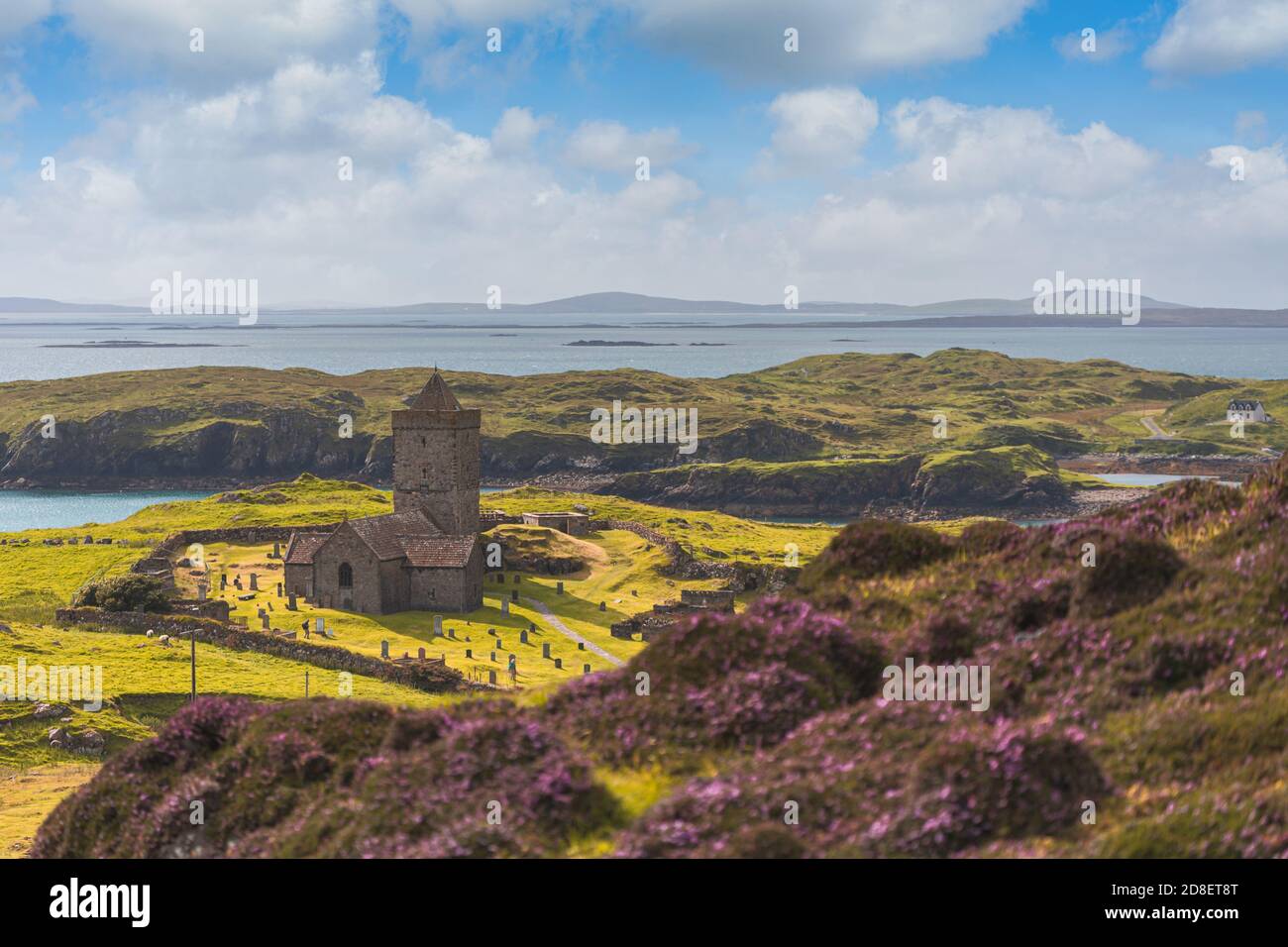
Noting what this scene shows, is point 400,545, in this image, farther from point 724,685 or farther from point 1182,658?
point 1182,658

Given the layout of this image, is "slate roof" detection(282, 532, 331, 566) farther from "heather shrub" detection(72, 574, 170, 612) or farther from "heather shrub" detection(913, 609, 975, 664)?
"heather shrub" detection(913, 609, 975, 664)

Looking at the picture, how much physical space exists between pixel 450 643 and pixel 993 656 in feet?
133

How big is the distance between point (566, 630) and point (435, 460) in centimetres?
1623

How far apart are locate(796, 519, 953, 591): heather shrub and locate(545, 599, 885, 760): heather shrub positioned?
1.73 metres

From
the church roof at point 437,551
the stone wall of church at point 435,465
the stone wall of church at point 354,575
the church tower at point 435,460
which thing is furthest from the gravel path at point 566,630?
the stone wall of church at point 435,465

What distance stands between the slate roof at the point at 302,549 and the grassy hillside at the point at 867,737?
146ft

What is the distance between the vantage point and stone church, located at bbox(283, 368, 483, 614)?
199 feet

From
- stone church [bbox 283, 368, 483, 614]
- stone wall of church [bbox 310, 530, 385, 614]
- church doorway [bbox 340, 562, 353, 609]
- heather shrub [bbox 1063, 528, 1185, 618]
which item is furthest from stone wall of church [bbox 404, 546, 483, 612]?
heather shrub [bbox 1063, 528, 1185, 618]

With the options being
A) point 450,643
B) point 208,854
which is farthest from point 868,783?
point 450,643

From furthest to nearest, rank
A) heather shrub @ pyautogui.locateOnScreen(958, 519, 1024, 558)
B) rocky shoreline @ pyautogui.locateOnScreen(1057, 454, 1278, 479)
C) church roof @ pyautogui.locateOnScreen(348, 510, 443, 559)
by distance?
rocky shoreline @ pyautogui.locateOnScreen(1057, 454, 1278, 479) < church roof @ pyautogui.locateOnScreen(348, 510, 443, 559) < heather shrub @ pyautogui.locateOnScreen(958, 519, 1024, 558)

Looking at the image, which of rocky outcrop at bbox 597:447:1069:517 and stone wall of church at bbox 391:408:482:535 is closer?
stone wall of church at bbox 391:408:482:535

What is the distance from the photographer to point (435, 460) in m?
70.0

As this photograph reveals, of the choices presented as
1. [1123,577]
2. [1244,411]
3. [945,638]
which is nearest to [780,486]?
[1244,411]

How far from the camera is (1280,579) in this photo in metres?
16.3
